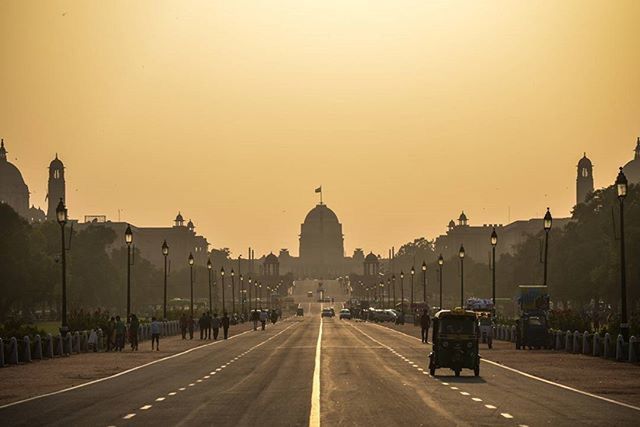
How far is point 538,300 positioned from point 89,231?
4398 inches

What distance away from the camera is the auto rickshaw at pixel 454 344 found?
1759 inches

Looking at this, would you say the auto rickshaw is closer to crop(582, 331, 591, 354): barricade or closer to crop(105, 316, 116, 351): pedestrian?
crop(582, 331, 591, 354): barricade

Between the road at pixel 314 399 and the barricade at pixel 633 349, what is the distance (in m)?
5.45

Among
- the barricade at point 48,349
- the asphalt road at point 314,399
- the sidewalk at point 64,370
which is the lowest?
the asphalt road at point 314,399

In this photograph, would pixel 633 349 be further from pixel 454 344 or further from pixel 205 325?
pixel 205 325

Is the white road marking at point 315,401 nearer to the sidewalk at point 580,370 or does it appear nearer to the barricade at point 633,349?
the sidewalk at point 580,370

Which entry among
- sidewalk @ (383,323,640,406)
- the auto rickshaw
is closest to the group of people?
sidewalk @ (383,323,640,406)

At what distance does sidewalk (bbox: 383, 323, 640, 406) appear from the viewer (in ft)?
124

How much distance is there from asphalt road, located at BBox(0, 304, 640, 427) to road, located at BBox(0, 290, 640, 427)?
2 cm

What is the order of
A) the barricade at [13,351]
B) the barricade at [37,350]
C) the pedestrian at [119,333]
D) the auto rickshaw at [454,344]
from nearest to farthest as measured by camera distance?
the auto rickshaw at [454,344] < the barricade at [13,351] < the barricade at [37,350] < the pedestrian at [119,333]

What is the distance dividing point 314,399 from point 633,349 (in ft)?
72.7

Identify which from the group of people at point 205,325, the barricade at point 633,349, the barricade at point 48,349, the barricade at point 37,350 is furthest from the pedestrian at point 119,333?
the barricade at point 633,349

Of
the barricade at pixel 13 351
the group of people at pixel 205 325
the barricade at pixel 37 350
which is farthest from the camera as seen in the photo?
the group of people at pixel 205 325

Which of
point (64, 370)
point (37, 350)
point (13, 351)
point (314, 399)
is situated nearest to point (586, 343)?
point (37, 350)
